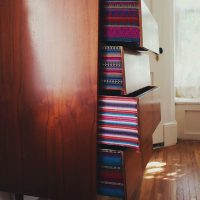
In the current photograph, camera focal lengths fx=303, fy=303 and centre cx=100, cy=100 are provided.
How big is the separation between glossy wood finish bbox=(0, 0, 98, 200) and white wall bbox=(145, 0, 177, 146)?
82.9 inches

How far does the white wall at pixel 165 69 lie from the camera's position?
10.0 ft

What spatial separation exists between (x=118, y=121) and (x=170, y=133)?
2305mm

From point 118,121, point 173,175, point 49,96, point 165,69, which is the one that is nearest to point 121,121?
point 118,121

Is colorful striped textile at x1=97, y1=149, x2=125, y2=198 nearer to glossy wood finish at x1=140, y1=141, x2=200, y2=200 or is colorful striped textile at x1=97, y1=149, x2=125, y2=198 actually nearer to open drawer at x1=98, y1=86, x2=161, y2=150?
open drawer at x1=98, y1=86, x2=161, y2=150

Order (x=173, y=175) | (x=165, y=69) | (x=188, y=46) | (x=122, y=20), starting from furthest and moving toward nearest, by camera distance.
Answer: (x=188, y=46), (x=165, y=69), (x=173, y=175), (x=122, y=20)

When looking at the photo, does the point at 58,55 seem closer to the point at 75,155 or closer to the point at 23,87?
the point at 23,87

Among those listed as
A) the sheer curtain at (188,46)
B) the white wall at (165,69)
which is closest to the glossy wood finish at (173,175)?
the white wall at (165,69)

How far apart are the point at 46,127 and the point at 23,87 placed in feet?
0.58

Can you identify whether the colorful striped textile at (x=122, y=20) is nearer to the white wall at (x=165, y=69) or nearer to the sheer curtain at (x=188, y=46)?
the white wall at (x=165, y=69)

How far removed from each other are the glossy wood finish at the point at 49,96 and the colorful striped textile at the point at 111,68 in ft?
0.14

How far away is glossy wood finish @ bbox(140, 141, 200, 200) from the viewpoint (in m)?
2.08

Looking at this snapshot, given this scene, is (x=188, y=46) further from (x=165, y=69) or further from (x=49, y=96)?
(x=49, y=96)

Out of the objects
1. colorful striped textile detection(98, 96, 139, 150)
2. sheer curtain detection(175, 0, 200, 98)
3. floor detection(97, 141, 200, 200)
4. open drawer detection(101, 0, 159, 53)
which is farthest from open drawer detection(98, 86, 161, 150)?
sheer curtain detection(175, 0, 200, 98)

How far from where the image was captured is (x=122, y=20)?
1038 mm
